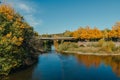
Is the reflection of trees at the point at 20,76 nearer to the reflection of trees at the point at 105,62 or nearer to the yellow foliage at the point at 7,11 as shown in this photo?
the yellow foliage at the point at 7,11

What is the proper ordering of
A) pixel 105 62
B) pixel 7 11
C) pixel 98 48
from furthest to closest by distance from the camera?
pixel 98 48 < pixel 105 62 < pixel 7 11

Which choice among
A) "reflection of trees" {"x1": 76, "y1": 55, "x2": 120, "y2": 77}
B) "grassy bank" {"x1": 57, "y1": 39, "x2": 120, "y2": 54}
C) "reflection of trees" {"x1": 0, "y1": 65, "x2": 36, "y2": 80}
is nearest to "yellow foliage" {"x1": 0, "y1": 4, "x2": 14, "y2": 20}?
"reflection of trees" {"x1": 0, "y1": 65, "x2": 36, "y2": 80}

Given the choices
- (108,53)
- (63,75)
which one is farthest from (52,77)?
(108,53)

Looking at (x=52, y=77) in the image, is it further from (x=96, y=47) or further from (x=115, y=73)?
(x=96, y=47)

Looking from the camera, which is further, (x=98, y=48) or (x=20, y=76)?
(x=98, y=48)

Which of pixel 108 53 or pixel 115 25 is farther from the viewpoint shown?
pixel 115 25

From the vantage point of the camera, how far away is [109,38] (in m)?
118

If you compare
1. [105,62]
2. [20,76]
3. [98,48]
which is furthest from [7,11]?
[98,48]

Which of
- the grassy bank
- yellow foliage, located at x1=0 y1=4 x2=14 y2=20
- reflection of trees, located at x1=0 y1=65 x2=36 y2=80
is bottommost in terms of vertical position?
reflection of trees, located at x1=0 y1=65 x2=36 y2=80

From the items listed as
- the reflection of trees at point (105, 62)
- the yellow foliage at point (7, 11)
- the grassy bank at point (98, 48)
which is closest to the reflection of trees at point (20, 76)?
the yellow foliage at point (7, 11)

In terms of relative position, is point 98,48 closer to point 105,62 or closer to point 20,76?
point 105,62

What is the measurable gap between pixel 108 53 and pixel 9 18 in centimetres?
5173

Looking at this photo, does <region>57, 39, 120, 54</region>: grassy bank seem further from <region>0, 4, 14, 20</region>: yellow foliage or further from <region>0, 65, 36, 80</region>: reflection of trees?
<region>0, 4, 14, 20</region>: yellow foliage

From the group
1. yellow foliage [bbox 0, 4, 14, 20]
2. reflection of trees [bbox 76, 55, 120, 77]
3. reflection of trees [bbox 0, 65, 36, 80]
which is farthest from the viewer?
reflection of trees [bbox 76, 55, 120, 77]
